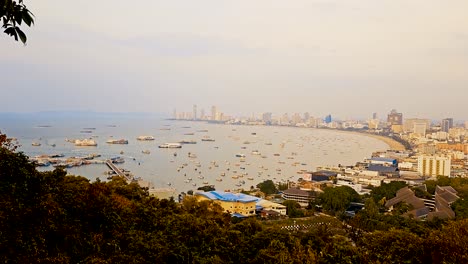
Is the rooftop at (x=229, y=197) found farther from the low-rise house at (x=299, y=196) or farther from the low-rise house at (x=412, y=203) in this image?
the low-rise house at (x=412, y=203)

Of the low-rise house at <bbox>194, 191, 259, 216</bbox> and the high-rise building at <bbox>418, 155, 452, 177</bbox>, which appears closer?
the low-rise house at <bbox>194, 191, 259, 216</bbox>

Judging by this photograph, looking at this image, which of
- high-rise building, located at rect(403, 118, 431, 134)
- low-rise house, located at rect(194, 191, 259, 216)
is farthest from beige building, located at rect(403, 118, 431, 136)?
low-rise house, located at rect(194, 191, 259, 216)

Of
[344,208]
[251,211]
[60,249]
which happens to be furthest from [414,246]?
[344,208]

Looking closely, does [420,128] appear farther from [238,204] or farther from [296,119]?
[238,204]

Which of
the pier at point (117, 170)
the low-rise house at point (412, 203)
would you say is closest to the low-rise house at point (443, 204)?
the low-rise house at point (412, 203)

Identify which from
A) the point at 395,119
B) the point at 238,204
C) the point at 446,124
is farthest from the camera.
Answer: the point at 395,119

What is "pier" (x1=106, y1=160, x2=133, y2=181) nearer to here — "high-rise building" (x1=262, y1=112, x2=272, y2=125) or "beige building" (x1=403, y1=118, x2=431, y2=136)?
"beige building" (x1=403, y1=118, x2=431, y2=136)

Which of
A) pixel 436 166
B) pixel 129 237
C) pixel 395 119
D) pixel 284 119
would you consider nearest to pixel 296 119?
pixel 284 119

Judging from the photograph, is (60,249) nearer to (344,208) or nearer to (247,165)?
(344,208)
